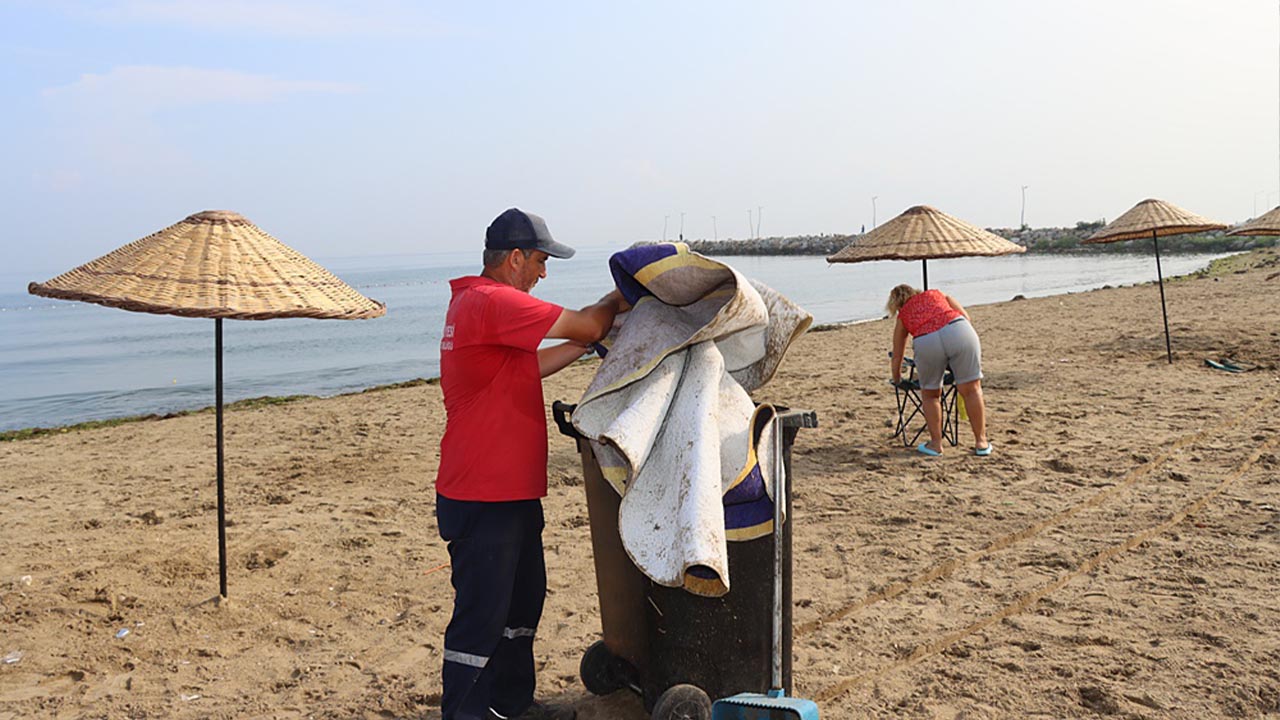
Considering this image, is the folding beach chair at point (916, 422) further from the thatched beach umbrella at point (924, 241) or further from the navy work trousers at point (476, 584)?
the navy work trousers at point (476, 584)

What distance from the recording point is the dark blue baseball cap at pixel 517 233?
10.7 ft

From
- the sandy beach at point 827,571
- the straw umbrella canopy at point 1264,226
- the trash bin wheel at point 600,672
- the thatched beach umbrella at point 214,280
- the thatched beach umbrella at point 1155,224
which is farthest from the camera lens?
the straw umbrella canopy at point 1264,226

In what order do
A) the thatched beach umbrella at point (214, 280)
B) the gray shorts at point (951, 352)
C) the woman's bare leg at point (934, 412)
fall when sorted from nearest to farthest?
the thatched beach umbrella at point (214, 280) → the gray shorts at point (951, 352) → the woman's bare leg at point (934, 412)

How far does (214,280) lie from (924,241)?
579cm

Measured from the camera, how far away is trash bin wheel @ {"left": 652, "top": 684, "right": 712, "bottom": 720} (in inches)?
117

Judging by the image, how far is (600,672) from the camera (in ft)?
11.9

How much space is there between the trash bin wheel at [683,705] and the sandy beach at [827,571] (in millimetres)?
663

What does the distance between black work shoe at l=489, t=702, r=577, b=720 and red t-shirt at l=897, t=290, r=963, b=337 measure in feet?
15.7

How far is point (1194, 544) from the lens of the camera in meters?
5.06

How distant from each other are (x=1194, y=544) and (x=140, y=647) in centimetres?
534

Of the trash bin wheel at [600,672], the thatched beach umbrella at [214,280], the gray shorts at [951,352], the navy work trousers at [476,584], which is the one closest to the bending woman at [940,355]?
the gray shorts at [951,352]

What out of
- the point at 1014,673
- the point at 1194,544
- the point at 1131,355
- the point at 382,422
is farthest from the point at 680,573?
the point at 1131,355

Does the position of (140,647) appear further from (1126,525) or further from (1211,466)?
(1211,466)

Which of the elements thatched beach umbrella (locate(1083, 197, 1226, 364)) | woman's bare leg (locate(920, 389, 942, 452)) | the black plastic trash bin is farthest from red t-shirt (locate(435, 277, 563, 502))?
thatched beach umbrella (locate(1083, 197, 1226, 364))
